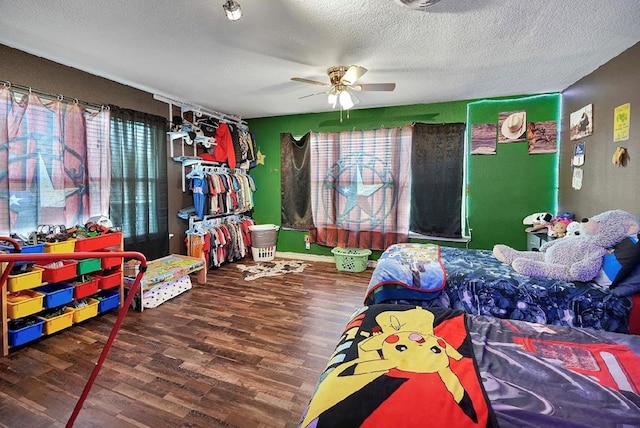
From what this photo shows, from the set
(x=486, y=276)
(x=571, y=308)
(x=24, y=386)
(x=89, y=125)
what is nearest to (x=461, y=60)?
(x=486, y=276)

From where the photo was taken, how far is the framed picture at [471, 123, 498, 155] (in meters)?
4.02

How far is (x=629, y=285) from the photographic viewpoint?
6.29ft

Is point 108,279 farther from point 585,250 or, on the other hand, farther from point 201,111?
point 585,250

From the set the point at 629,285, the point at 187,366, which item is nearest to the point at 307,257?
the point at 187,366

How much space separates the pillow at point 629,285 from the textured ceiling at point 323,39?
1707mm

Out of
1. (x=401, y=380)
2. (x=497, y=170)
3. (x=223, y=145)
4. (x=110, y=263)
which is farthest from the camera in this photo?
(x=223, y=145)

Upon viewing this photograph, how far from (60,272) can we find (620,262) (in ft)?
13.7

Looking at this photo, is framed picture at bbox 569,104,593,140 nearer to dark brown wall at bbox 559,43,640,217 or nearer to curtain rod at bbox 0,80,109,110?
dark brown wall at bbox 559,43,640,217

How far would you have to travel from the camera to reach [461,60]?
2.76 m

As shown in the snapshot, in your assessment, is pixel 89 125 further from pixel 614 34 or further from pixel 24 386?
pixel 614 34

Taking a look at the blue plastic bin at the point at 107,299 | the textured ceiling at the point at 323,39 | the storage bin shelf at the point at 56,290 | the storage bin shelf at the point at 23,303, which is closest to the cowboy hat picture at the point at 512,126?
the textured ceiling at the point at 323,39

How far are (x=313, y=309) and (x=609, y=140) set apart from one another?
10.4 feet

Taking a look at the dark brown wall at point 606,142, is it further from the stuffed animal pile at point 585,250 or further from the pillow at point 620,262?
the pillow at point 620,262

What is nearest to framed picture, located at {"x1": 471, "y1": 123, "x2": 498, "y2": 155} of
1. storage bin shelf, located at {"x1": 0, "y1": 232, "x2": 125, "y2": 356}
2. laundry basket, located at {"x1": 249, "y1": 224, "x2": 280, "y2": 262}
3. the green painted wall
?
the green painted wall
